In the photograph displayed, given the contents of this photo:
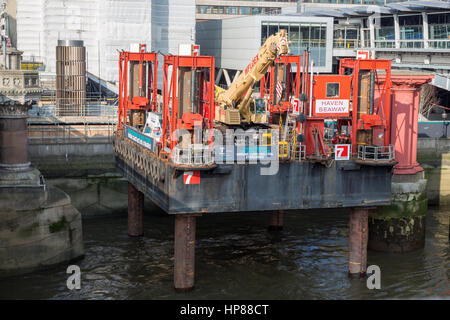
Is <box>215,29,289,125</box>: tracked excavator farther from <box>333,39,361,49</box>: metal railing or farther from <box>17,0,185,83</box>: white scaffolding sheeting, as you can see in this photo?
<box>333,39,361,49</box>: metal railing

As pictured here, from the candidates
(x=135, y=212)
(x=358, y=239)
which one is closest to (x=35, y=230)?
(x=135, y=212)

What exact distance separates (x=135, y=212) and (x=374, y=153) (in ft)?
52.3

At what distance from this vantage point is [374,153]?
1342 inches

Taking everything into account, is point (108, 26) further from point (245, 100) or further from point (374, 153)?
point (374, 153)

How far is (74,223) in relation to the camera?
38.6 meters

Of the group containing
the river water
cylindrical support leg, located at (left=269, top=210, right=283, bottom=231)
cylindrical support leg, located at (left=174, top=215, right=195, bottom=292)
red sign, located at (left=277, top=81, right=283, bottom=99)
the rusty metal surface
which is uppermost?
red sign, located at (left=277, top=81, right=283, bottom=99)

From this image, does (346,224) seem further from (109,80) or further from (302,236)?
(109,80)

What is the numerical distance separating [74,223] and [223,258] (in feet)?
27.1

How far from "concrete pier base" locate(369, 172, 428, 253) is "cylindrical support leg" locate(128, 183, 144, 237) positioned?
13.7 m

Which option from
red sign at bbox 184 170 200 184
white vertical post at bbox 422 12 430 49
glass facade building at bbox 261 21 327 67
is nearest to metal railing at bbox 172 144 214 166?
red sign at bbox 184 170 200 184

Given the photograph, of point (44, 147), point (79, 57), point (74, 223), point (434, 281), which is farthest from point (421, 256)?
point (79, 57)

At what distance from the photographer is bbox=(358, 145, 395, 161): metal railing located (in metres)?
34.2

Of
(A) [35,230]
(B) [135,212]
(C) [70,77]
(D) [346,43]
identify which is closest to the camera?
(A) [35,230]

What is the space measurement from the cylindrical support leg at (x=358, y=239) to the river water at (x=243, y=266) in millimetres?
768
